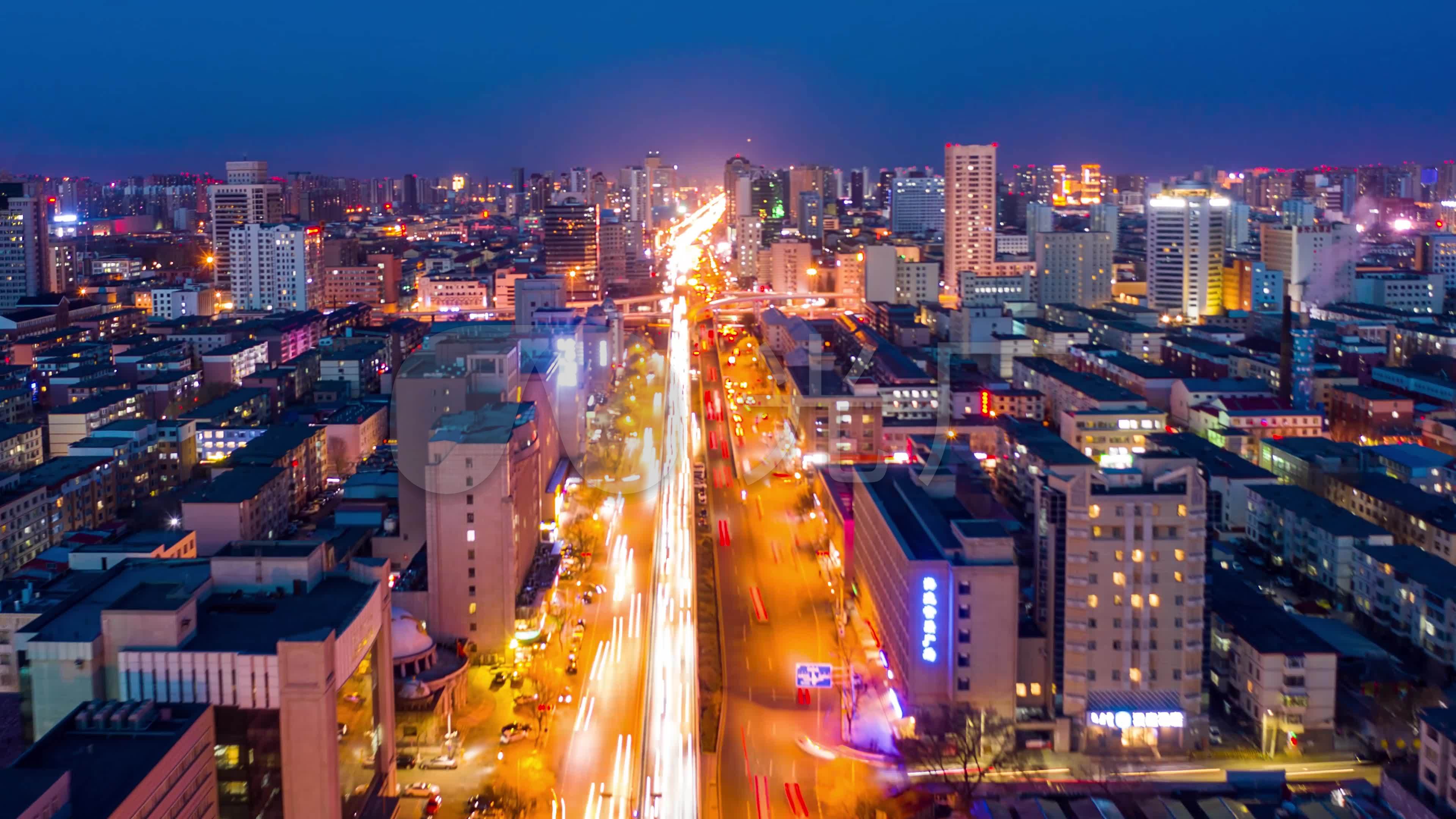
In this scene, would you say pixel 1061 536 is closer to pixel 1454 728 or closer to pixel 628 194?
pixel 1454 728

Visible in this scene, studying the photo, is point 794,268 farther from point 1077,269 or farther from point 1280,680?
point 1280,680

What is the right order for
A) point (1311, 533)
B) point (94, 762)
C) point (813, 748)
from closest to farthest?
1. point (94, 762)
2. point (813, 748)
3. point (1311, 533)

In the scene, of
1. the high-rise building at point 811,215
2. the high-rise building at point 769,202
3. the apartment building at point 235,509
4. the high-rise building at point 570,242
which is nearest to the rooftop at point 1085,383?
the apartment building at point 235,509

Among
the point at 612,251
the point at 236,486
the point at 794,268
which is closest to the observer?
the point at 236,486

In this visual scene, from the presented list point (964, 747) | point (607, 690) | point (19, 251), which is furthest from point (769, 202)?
point (964, 747)

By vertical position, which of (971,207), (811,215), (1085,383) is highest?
(811,215)

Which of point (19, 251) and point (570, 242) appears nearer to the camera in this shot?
point (19, 251)
